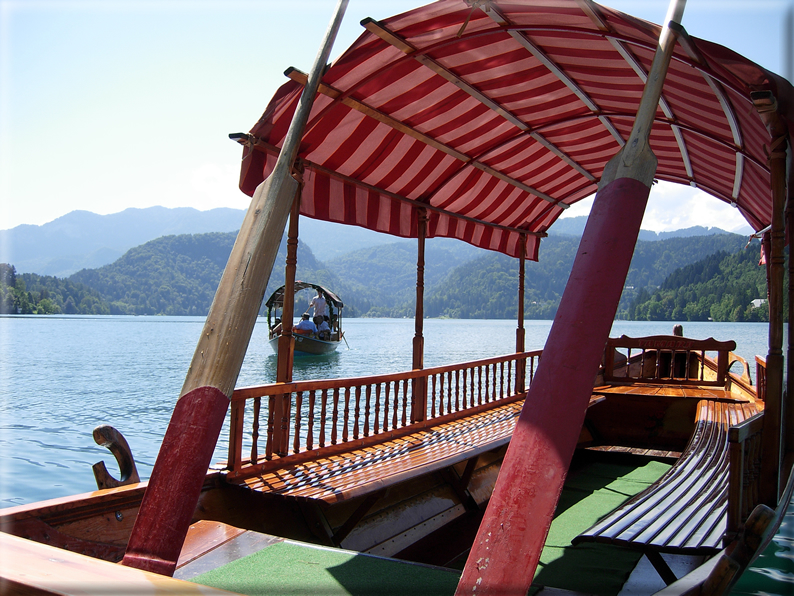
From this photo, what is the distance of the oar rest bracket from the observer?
128 inches

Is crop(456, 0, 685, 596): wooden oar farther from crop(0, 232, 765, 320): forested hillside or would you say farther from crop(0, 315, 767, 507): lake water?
crop(0, 232, 765, 320): forested hillside

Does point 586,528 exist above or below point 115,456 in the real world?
below

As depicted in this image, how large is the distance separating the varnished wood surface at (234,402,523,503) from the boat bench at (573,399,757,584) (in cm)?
153

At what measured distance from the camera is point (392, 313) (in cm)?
18700

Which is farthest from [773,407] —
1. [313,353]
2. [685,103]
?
[313,353]

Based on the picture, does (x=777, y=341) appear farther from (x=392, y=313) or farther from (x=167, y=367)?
(x=392, y=313)

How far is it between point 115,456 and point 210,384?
6.80 feet

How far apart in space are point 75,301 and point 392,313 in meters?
97.3

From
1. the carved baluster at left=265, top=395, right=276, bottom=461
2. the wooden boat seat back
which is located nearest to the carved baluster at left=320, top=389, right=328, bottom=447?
the carved baluster at left=265, top=395, right=276, bottom=461

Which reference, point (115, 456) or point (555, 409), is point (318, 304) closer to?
point (115, 456)

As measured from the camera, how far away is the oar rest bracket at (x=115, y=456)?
3.24 metres

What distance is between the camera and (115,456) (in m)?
3.24

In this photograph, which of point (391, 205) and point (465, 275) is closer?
point (391, 205)

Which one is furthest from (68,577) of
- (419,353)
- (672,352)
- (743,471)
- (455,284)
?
(455,284)
